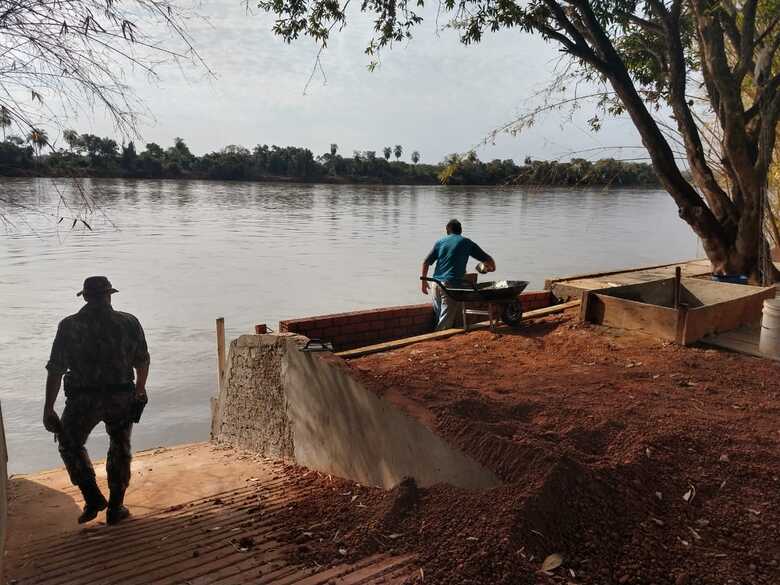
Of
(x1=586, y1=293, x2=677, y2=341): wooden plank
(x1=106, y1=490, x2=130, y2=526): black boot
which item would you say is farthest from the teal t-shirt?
(x1=106, y1=490, x2=130, y2=526): black boot

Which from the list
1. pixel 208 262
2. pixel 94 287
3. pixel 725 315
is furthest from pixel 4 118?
pixel 208 262

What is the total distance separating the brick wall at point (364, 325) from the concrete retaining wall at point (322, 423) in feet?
2.78

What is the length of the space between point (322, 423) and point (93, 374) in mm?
2066

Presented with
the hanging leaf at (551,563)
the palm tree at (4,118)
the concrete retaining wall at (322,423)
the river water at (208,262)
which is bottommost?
the river water at (208,262)

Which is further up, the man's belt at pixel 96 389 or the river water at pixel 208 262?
the man's belt at pixel 96 389

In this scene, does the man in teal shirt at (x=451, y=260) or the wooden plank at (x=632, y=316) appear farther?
the man in teal shirt at (x=451, y=260)

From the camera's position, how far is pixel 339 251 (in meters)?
33.9

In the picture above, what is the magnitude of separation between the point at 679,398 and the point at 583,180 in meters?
6.87

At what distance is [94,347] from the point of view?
4.53m

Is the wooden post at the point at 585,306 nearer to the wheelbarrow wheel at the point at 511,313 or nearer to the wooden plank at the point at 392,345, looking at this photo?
the wheelbarrow wheel at the point at 511,313

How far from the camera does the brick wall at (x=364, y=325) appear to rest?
7.91 m

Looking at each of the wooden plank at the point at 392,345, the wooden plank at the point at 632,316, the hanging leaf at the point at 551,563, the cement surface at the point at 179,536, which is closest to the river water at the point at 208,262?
the cement surface at the point at 179,536

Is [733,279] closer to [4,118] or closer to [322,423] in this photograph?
[322,423]

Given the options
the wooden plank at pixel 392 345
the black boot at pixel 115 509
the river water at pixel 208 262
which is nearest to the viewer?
the black boot at pixel 115 509
